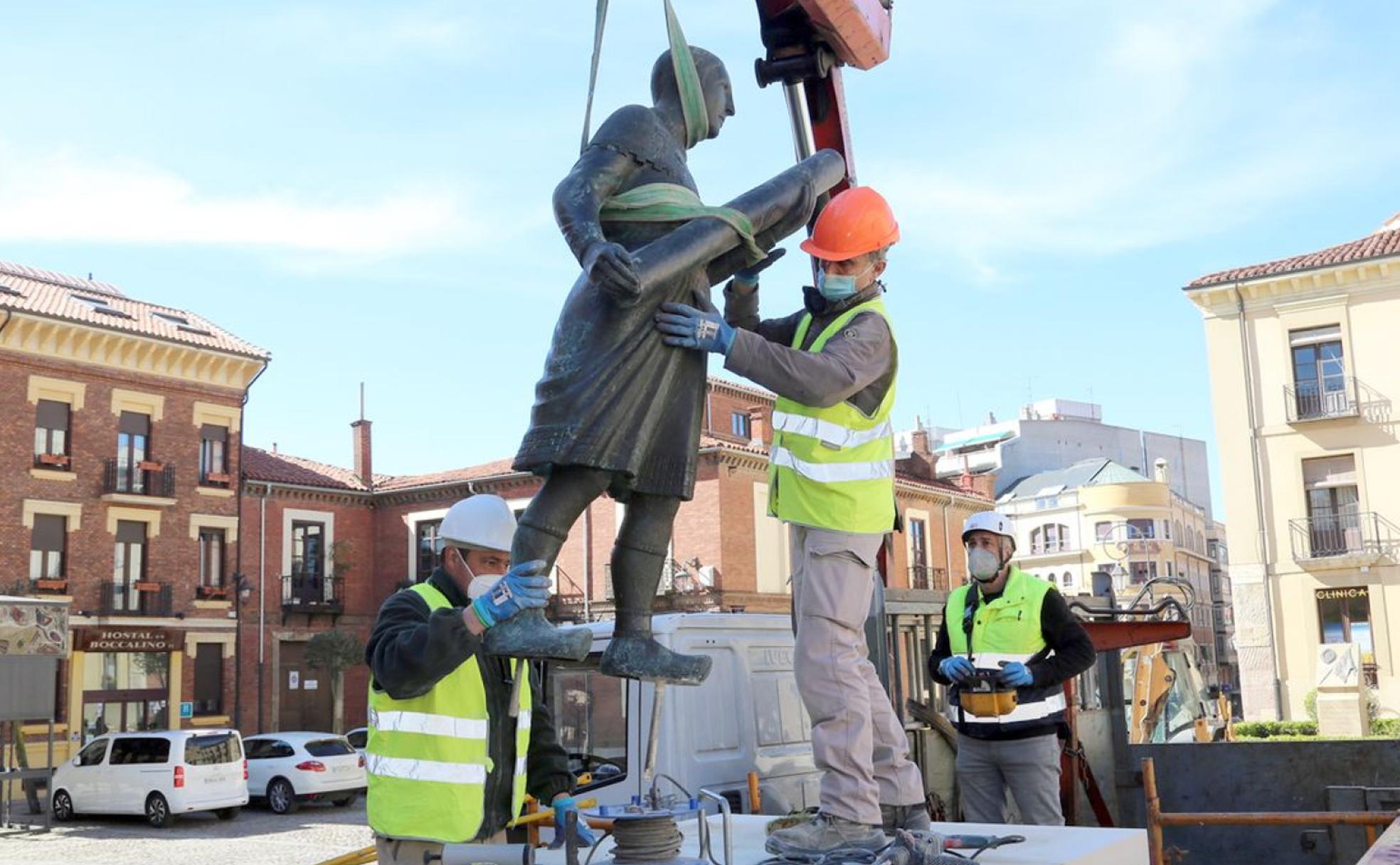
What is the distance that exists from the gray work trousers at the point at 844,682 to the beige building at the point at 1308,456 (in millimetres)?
30719

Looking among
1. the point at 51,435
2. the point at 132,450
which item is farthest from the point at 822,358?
the point at 132,450

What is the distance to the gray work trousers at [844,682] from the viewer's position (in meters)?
3.61

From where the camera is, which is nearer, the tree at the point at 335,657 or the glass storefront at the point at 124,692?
the glass storefront at the point at 124,692

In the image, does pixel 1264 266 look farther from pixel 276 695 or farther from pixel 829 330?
pixel 829 330

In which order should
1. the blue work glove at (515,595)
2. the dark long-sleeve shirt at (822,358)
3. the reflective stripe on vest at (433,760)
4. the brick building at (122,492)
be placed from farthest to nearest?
1. the brick building at (122,492)
2. the reflective stripe on vest at (433,760)
3. the dark long-sleeve shirt at (822,358)
4. the blue work glove at (515,595)

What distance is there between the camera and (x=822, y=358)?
370cm

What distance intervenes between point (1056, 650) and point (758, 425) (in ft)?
119

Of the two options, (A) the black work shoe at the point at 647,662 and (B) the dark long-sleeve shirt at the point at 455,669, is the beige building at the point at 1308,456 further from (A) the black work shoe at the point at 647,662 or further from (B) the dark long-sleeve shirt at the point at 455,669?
(A) the black work shoe at the point at 647,662

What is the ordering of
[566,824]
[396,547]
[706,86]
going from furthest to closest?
[396,547]
[706,86]
[566,824]

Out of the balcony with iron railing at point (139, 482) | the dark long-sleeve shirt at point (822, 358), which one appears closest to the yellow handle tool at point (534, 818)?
the dark long-sleeve shirt at point (822, 358)

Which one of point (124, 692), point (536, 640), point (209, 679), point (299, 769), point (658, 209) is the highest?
point (658, 209)

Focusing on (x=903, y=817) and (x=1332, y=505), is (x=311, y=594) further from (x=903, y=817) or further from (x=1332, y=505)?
(x=903, y=817)

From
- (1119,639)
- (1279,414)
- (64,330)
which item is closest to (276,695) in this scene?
(64,330)

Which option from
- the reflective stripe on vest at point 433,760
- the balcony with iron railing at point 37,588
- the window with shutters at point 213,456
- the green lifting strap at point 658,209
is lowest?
the reflective stripe on vest at point 433,760
